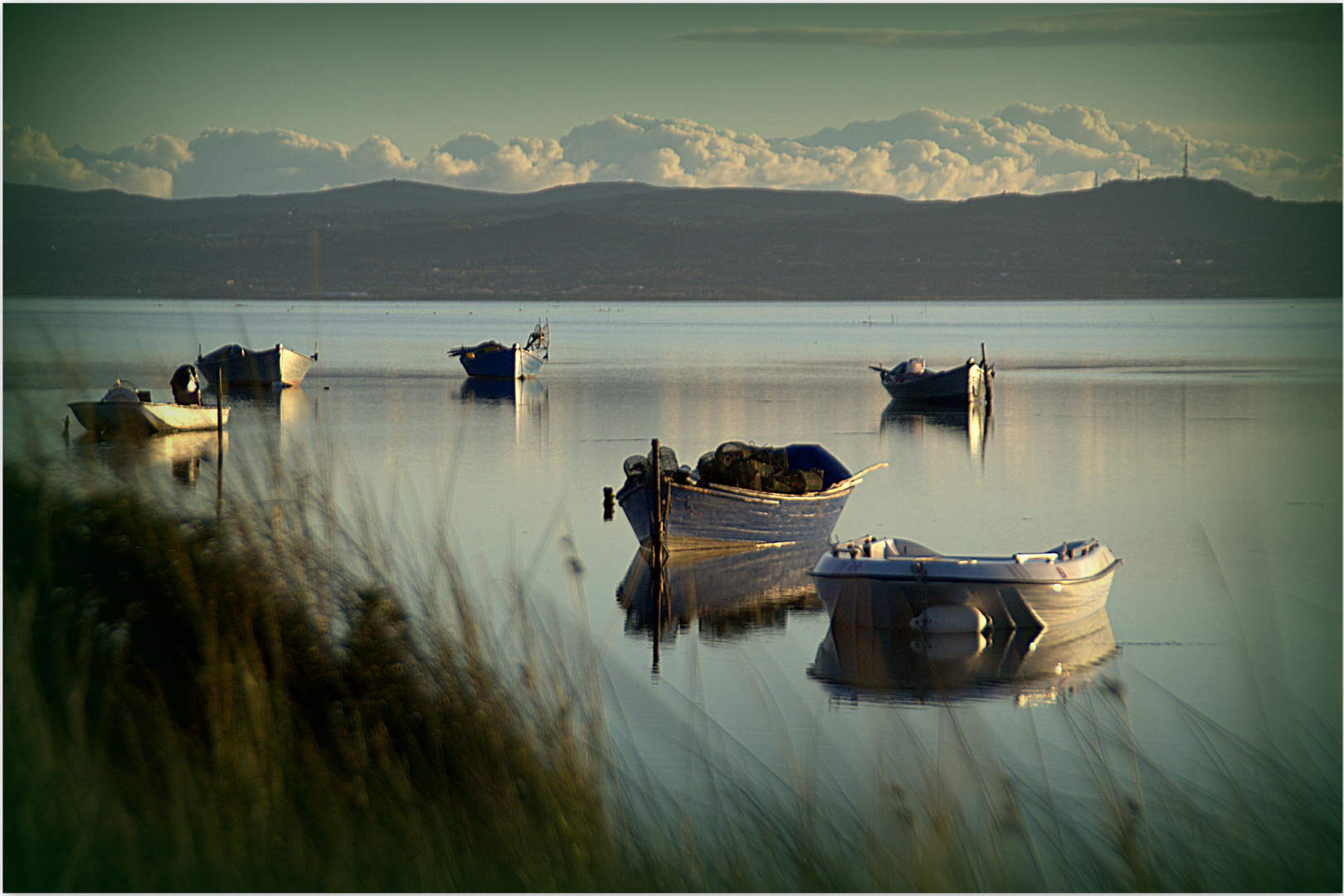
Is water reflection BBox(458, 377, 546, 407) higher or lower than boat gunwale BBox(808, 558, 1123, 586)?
higher

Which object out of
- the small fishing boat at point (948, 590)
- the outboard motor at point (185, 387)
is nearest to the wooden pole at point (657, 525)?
the small fishing boat at point (948, 590)

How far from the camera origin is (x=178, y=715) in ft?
21.9

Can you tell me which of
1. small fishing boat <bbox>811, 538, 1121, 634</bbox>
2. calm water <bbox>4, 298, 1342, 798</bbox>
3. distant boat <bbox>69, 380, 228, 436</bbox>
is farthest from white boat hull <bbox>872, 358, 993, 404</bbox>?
small fishing boat <bbox>811, 538, 1121, 634</bbox>

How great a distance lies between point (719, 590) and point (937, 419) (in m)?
29.4

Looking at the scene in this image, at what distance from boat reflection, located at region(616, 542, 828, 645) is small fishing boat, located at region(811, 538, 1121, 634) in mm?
1479

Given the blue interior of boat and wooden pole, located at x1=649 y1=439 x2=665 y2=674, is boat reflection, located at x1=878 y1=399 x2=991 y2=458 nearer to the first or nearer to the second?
the blue interior of boat

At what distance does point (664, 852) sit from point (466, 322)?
487 feet

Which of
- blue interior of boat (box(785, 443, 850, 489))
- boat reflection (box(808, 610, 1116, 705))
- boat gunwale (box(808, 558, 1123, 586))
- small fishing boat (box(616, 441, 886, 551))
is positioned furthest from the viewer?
blue interior of boat (box(785, 443, 850, 489))

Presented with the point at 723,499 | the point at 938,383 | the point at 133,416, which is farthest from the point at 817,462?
the point at 938,383

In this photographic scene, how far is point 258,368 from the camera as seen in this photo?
2078 inches

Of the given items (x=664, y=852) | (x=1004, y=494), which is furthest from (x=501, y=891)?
(x=1004, y=494)

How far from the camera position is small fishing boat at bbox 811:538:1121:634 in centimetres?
1348

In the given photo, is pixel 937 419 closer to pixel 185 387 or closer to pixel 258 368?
pixel 185 387

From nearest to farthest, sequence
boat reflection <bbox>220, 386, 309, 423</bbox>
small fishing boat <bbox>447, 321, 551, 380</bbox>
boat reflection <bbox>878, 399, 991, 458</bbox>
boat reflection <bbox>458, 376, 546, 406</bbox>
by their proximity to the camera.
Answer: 1. boat reflection <bbox>878, 399, 991, 458</bbox>
2. boat reflection <bbox>220, 386, 309, 423</bbox>
3. boat reflection <bbox>458, 376, 546, 406</bbox>
4. small fishing boat <bbox>447, 321, 551, 380</bbox>
